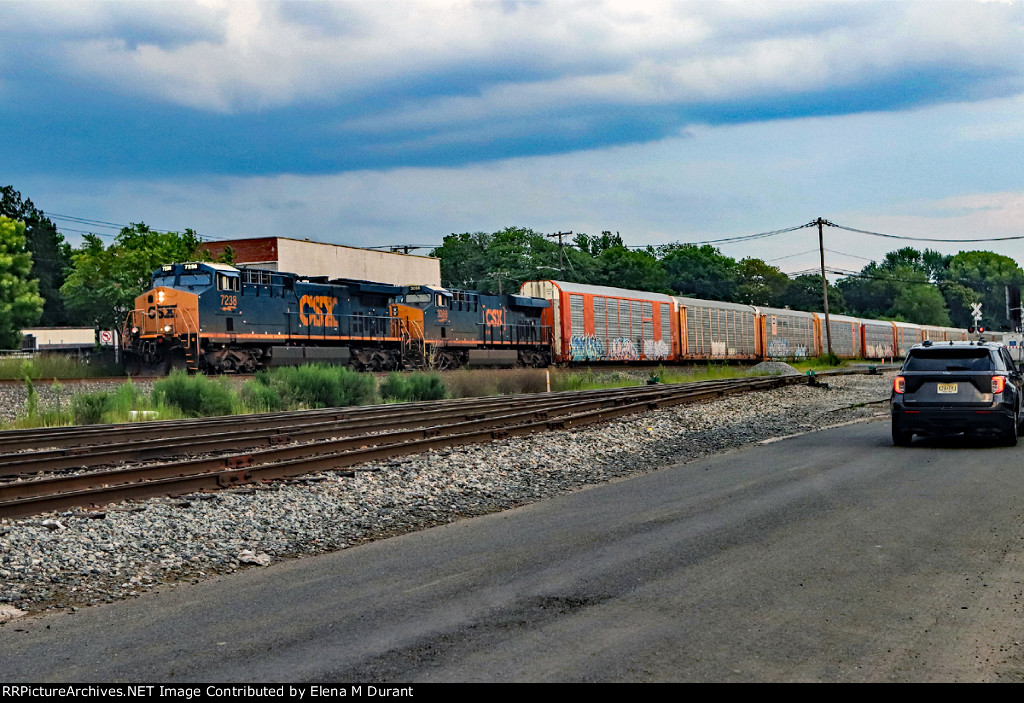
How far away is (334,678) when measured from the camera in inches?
180

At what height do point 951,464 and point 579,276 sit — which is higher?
point 579,276

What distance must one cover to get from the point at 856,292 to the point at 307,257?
323 ft

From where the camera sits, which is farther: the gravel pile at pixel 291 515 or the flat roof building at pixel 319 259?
the flat roof building at pixel 319 259

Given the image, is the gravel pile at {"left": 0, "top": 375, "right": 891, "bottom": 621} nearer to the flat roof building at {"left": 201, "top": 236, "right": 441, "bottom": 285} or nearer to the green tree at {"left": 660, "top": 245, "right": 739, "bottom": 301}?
the flat roof building at {"left": 201, "top": 236, "right": 441, "bottom": 285}

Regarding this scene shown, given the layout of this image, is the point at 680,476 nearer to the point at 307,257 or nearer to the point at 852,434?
the point at 852,434

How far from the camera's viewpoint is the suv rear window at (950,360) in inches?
559

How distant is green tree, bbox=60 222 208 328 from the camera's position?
60.2 metres

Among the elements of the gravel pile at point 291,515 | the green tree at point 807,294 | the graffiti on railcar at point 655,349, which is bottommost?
the gravel pile at point 291,515

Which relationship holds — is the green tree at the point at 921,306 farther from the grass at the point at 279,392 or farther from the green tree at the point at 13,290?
the grass at the point at 279,392

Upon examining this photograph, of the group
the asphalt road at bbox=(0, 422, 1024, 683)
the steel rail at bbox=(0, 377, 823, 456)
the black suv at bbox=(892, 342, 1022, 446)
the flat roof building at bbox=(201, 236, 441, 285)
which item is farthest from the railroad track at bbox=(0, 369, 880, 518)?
the flat roof building at bbox=(201, 236, 441, 285)

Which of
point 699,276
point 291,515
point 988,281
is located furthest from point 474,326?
point 988,281

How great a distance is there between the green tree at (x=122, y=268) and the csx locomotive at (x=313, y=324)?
2479 centimetres

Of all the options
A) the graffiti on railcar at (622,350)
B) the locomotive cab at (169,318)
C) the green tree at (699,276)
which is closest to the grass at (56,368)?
the locomotive cab at (169,318)

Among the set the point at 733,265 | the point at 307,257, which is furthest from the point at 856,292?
the point at 307,257
